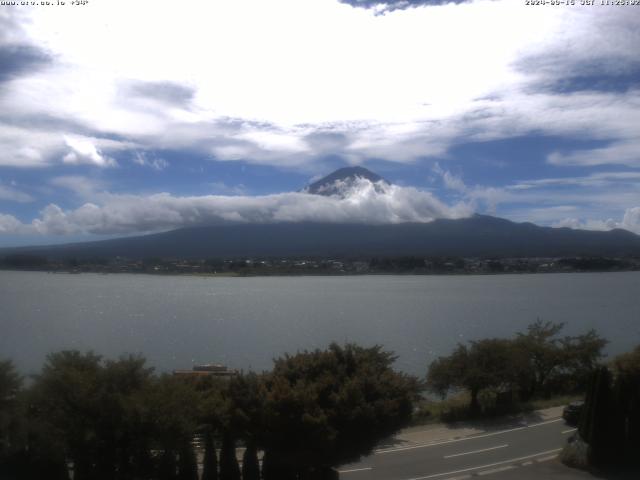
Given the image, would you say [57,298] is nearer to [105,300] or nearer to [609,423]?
[105,300]

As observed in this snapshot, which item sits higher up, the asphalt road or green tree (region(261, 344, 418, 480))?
green tree (region(261, 344, 418, 480))

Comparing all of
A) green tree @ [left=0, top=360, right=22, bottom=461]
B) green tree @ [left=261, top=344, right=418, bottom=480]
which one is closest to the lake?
green tree @ [left=261, top=344, right=418, bottom=480]

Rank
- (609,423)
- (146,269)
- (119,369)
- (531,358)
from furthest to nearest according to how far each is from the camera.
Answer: (146,269) → (531,358) → (609,423) → (119,369)

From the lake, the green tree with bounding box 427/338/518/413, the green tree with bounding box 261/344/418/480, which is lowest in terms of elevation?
the lake

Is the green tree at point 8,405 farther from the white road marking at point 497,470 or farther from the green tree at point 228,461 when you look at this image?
the white road marking at point 497,470

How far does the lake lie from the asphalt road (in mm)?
11792

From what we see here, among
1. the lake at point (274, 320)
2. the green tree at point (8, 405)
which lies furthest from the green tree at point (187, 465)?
the lake at point (274, 320)

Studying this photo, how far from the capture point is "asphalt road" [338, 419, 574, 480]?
12.6 m

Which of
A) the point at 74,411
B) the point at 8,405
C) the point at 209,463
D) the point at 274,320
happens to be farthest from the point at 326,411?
the point at 274,320

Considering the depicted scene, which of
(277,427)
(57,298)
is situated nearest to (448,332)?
(277,427)

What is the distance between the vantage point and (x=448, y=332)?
133 ft

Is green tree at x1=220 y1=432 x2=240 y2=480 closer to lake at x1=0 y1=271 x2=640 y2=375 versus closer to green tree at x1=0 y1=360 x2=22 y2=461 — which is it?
green tree at x1=0 y1=360 x2=22 y2=461

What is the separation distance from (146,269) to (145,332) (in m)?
65.4

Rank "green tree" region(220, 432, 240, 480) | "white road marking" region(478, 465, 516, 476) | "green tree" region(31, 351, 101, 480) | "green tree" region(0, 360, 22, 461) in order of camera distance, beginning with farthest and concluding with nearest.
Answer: "white road marking" region(478, 465, 516, 476) → "green tree" region(220, 432, 240, 480) → "green tree" region(31, 351, 101, 480) → "green tree" region(0, 360, 22, 461)
